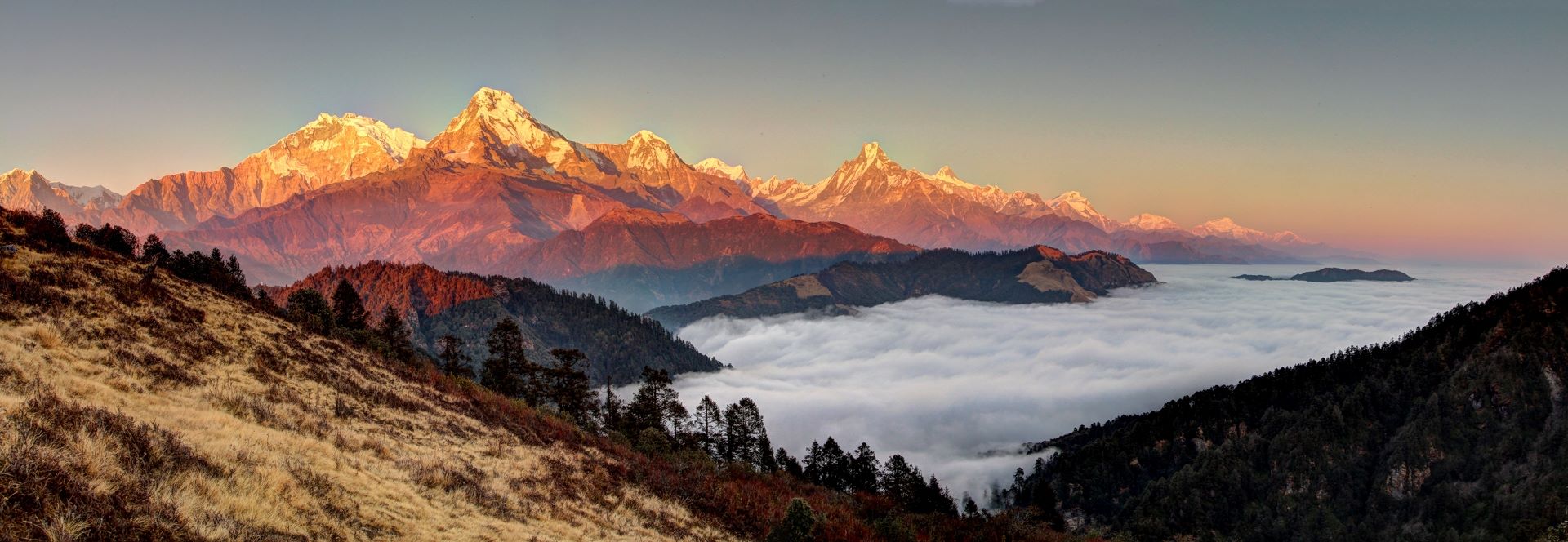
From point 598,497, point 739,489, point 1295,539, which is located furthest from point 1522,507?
point 598,497

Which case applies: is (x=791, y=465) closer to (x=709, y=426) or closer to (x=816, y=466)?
(x=816, y=466)

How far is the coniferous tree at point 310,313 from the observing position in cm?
5059

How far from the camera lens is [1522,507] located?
431 ft

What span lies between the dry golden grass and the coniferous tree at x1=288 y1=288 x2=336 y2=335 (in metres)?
8.97

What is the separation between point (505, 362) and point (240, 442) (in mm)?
63627

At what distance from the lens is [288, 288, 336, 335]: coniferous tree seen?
50.6m

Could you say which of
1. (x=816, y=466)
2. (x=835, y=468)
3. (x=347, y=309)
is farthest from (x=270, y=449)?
(x=816, y=466)

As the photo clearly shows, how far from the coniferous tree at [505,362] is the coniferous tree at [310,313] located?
16.0 meters

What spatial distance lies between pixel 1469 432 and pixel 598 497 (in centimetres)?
23213

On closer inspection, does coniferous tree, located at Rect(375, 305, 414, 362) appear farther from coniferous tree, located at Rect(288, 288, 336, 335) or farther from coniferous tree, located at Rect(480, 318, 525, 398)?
coniferous tree, located at Rect(480, 318, 525, 398)

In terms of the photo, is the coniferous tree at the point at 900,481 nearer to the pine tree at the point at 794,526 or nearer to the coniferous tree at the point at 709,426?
the coniferous tree at the point at 709,426

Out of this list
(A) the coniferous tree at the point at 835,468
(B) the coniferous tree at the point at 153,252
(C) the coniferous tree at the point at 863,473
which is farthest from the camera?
(C) the coniferous tree at the point at 863,473

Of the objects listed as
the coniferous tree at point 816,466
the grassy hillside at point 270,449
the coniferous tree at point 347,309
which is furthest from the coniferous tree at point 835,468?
the coniferous tree at point 347,309

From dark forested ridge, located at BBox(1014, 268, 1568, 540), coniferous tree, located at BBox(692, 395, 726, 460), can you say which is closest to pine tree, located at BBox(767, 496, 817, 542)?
coniferous tree, located at BBox(692, 395, 726, 460)
